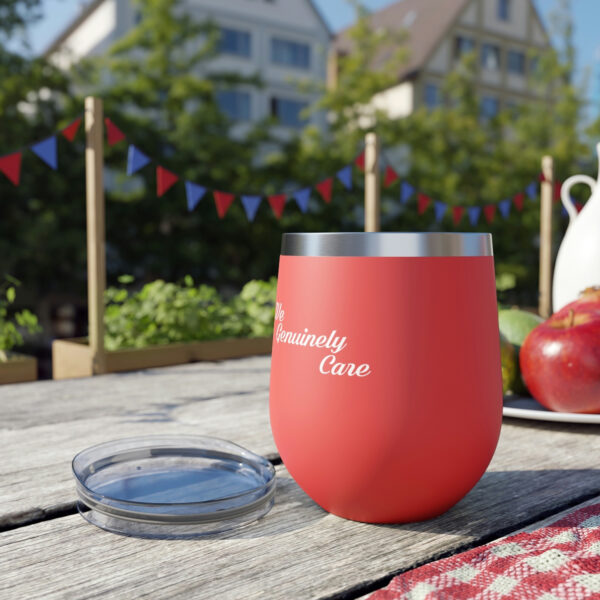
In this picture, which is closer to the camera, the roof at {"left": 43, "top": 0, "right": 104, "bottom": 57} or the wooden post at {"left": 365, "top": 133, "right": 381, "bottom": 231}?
the wooden post at {"left": 365, "top": 133, "right": 381, "bottom": 231}

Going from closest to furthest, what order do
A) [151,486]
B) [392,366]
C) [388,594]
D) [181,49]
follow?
[388,594] < [392,366] < [151,486] < [181,49]

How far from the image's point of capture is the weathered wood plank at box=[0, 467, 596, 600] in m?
0.64

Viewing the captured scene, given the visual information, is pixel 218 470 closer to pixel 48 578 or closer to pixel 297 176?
pixel 48 578

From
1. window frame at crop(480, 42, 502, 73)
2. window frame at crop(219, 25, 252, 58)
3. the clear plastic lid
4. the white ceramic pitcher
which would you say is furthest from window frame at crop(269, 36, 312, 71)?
the clear plastic lid

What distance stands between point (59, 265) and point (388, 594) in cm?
1442

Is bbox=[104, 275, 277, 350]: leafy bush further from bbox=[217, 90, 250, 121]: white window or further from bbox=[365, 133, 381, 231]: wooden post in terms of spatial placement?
bbox=[217, 90, 250, 121]: white window

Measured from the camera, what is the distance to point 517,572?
0.66m

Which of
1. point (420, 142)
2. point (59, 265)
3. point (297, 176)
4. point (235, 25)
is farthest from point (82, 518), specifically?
point (235, 25)

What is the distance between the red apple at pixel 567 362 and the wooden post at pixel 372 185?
2.03 metres

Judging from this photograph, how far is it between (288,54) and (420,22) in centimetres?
729

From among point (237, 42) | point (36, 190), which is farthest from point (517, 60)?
point (36, 190)

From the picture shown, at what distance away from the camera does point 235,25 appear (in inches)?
912

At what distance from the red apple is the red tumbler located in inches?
18.1

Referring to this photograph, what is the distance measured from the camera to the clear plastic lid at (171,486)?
0.75m
